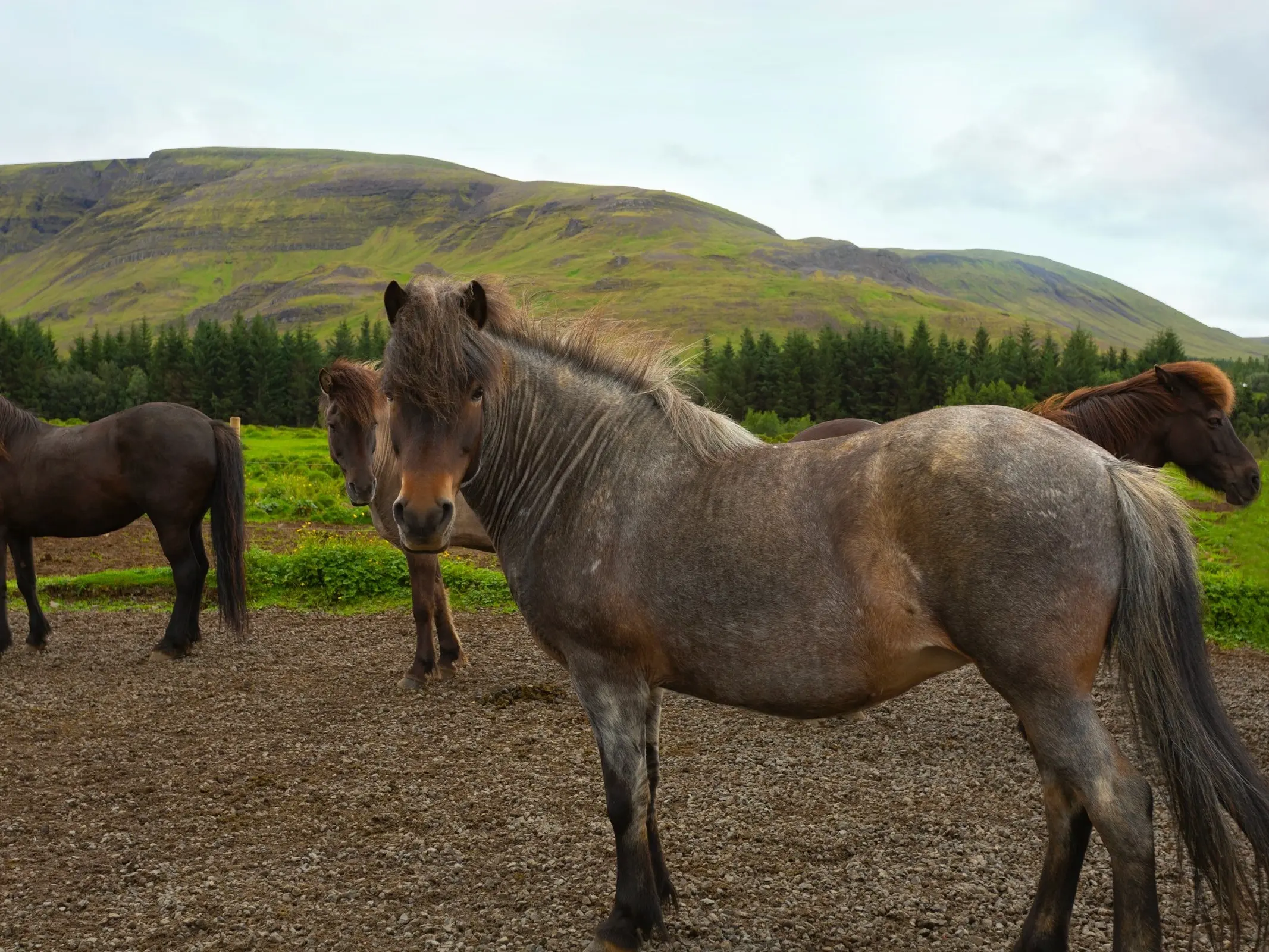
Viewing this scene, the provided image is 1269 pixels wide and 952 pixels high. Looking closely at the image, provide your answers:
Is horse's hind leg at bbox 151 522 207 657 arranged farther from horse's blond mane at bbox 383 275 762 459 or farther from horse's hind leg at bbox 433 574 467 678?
horse's blond mane at bbox 383 275 762 459

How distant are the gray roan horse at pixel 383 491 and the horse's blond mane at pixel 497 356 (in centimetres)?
436

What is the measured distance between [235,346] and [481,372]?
2623 inches

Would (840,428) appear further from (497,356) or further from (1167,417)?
(497,356)

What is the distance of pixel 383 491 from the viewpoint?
909 centimetres

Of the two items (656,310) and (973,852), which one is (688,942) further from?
(656,310)

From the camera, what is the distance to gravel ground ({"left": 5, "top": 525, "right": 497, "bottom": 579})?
15180 millimetres

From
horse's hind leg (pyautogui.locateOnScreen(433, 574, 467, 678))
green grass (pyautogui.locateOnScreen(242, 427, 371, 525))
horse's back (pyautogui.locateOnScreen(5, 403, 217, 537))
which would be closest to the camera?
horse's hind leg (pyautogui.locateOnScreen(433, 574, 467, 678))

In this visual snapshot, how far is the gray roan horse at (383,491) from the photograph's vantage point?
350 inches

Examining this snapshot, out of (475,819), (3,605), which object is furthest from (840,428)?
(3,605)

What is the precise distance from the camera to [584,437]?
4.27 meters

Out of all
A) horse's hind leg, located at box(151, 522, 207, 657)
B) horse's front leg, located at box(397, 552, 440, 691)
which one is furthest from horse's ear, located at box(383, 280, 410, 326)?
horse's hind leg, located at box(151, 522, 207, 657)

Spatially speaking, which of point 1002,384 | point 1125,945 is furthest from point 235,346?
point 1125,945

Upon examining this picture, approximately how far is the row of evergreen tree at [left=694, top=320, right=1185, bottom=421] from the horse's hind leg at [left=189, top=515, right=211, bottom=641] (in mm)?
47182

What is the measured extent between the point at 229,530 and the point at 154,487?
95 cm
